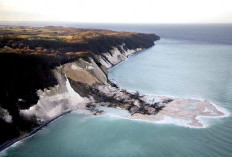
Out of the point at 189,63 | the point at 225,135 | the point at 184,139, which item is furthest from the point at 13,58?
the point at 189,63

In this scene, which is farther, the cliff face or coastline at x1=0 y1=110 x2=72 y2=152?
the cliff face

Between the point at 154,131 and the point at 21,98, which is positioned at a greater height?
the point at 21,98

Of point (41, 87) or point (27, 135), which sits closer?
point (27, 135)

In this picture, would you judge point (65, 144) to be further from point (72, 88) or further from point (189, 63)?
point (189, 63)

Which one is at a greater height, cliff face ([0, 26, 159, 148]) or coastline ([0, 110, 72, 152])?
cliff face ([0, 26, 159, 148])

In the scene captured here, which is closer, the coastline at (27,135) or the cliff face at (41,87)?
the coastline at (27,135)

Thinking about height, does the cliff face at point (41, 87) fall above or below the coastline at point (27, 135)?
above

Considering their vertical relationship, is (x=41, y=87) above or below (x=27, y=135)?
above

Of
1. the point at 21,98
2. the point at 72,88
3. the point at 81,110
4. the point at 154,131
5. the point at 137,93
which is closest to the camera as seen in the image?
the point at 154,131
